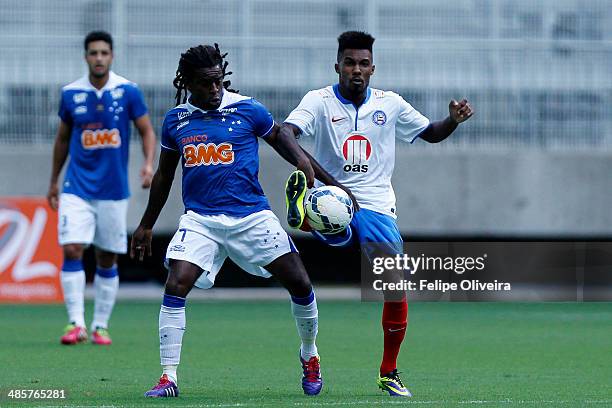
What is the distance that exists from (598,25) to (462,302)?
17.1 feet

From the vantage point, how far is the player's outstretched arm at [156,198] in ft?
27.7

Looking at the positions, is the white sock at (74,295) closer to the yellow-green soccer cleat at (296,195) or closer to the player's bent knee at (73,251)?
the player's bent knee at (73,251)

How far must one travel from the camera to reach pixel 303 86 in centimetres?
2016

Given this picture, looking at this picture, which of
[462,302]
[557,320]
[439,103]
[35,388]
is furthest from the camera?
[439,103]

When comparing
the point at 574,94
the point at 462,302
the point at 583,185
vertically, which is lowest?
the point at 462,302

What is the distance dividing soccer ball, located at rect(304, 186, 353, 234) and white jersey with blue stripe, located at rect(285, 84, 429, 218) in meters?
0.45

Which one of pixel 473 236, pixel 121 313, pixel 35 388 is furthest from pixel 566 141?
pixel 35 388

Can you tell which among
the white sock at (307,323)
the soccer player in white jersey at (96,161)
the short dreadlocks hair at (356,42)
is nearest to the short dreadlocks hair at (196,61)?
the short dreadlocks hair at (356,42)

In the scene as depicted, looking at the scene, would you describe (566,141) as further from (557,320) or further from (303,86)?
(557,320)

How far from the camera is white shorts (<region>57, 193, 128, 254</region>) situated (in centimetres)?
1228

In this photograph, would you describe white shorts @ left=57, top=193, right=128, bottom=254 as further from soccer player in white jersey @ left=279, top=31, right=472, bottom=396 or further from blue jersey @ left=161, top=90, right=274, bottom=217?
blue jersey @ left=161, top=90, right=274, bottom=217

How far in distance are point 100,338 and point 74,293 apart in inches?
20.1

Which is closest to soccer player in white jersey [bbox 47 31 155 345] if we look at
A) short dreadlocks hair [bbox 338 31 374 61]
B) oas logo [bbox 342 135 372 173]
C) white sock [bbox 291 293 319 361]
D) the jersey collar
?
the jersey collar

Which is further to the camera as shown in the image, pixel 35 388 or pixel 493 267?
pixel 493 267
